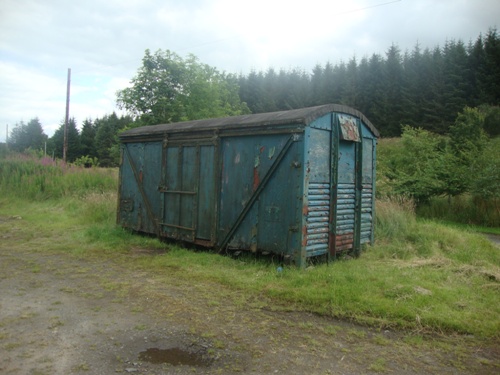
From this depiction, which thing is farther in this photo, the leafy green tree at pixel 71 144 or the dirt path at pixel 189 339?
the leafy green tree at pixel 71 144

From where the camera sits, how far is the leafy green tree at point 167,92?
2442 cm

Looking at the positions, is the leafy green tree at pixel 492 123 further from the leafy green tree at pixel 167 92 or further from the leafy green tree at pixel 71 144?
the leafy green tree at pixel 71 144

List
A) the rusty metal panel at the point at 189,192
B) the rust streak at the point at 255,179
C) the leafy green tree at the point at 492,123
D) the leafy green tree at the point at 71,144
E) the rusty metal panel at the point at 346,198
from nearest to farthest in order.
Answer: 1. the rust streak at the point at 255,179
2. the rusty metal panel at the point at 346,198
3. the rusty metal panel at the point at 189,192
4. the leafy green tree at the point at 492,123
5. the leafy green tree at the point at 71,144

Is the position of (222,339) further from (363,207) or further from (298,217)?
(363,207)

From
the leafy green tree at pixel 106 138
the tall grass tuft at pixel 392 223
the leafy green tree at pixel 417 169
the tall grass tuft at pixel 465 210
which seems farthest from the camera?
the leafy green tree at pixel 106 138

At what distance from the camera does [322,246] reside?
666cm

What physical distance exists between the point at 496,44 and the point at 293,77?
27.1 meters

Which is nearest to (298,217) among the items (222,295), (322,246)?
(322,246)

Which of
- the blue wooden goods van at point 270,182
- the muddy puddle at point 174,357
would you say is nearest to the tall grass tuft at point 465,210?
the blue wooden goods van at point 270,182

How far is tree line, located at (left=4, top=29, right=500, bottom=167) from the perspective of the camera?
2503 cm

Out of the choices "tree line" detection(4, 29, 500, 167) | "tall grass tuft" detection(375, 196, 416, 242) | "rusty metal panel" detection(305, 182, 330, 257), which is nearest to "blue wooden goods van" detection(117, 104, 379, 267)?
"rusty metal panel" detection(305, 182, 330, 257)

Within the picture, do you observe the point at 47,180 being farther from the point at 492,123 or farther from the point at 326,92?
the point at 326,92

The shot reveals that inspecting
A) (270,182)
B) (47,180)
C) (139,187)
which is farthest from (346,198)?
(47,180)

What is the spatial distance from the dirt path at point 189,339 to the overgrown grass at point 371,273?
32 centimetres
